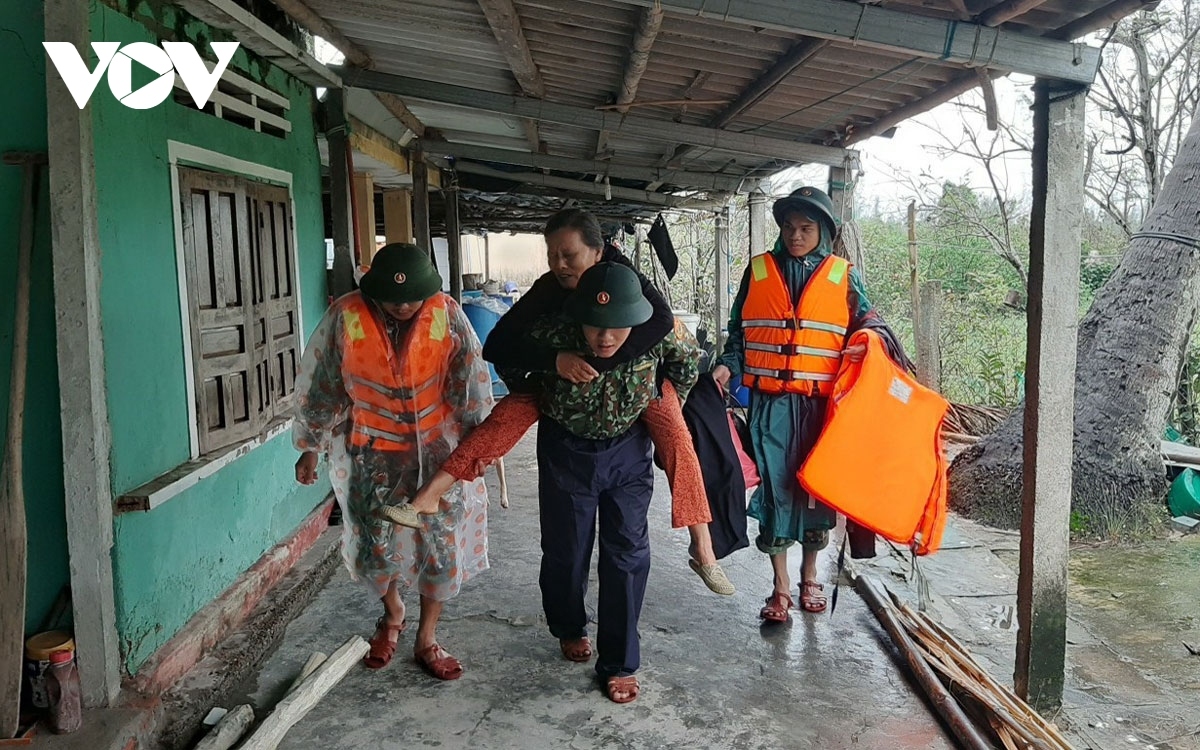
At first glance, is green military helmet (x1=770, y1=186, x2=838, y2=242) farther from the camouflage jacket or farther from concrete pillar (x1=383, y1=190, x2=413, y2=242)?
concrete pillar (x1=383, y1=190, x2=413, y2=242)

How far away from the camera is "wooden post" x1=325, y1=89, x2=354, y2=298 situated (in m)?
4.93

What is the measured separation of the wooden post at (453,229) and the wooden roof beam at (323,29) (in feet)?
13.7

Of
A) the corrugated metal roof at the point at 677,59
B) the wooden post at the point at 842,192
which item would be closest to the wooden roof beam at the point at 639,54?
the corrugated metal roof at the point at 677,59

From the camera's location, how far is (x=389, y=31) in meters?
4.06

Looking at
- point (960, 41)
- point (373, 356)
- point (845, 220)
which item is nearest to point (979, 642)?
point (845, 220)

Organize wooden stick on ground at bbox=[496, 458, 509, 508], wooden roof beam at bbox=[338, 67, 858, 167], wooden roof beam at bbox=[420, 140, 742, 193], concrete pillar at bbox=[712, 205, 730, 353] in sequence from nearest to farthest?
wooden stick on ground at bbox=[496, 458, 509, 508]
wooden roof beam at bbox=[338, 67, 858, 167]
wooden roof beam at bbox=[420, 140, 742, 193]
concrete pillar at bbox=[712, 205, 730, 353]

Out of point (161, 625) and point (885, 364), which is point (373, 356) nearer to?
point (161, 625)

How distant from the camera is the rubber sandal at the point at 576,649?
139 inches

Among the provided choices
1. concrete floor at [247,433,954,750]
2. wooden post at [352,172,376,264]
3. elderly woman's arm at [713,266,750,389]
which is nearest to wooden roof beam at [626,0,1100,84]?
elderly woman's arm at [713,266,750,389]

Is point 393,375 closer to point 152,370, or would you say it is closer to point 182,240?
point 152,370

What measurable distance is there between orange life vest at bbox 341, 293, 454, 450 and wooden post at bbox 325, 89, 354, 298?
191 centimetres

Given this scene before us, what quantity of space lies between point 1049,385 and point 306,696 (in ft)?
9.66

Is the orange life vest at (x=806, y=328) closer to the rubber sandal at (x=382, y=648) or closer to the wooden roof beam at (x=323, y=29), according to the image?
the rubber sandal at (x=382, y=648)

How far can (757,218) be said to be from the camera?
7.12 meters
